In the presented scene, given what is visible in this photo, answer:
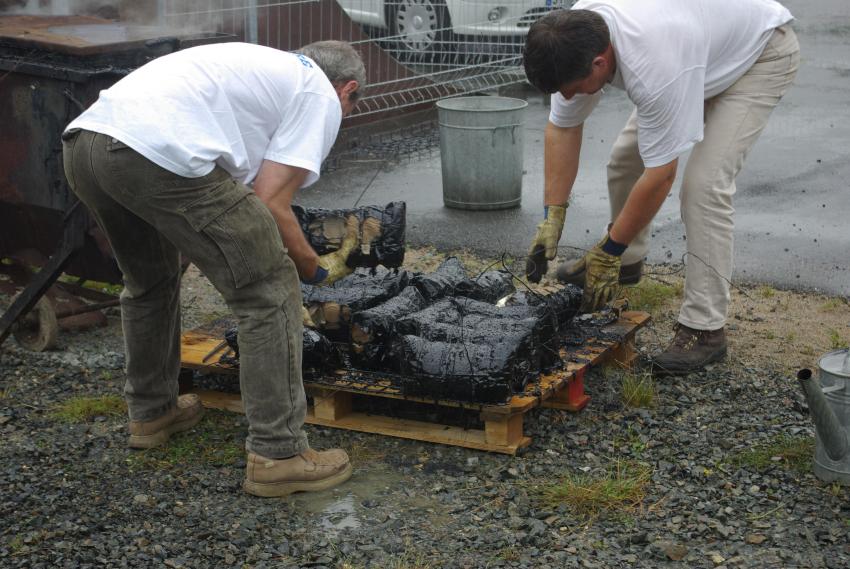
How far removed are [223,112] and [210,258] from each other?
0.49 metres

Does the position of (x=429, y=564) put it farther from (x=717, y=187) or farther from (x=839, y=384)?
(x=717, y=187)

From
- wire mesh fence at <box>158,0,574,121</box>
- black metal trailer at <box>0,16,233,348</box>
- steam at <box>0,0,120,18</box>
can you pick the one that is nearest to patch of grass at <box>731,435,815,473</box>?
black metal trailer at <box>0,16,233,348</box>

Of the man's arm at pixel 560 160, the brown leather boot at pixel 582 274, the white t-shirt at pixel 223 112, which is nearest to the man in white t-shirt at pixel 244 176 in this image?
the white t-shirt at pixel 223 112

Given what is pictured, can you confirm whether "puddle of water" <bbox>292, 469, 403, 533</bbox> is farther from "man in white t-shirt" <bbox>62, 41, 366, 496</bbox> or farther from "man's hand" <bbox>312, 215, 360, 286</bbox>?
"man's hand" <bbox>312, 215, 360, 286</bbox>

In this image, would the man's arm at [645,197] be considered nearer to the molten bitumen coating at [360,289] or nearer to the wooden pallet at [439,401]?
the wooden pallet at [439,401]

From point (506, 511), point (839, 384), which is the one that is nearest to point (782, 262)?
point (839, 384)

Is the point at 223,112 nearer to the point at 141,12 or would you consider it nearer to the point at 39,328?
the point at 39,328

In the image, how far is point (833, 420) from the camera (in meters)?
3.62

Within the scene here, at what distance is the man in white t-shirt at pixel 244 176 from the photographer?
3459 mm

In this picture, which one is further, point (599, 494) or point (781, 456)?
point (781, 456)

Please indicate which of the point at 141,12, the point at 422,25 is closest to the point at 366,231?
the point at 141,12

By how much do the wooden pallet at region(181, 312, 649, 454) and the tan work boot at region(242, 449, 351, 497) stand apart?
407 millimetres

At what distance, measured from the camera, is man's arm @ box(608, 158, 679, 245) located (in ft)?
14.3

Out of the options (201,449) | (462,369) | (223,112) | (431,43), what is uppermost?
(223,112)
